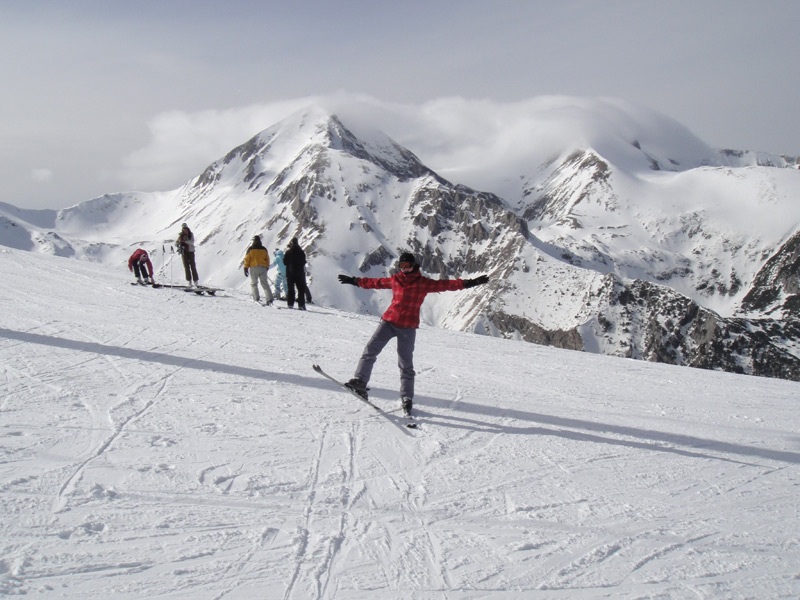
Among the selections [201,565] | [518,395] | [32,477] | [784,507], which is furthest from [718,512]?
[32,477]

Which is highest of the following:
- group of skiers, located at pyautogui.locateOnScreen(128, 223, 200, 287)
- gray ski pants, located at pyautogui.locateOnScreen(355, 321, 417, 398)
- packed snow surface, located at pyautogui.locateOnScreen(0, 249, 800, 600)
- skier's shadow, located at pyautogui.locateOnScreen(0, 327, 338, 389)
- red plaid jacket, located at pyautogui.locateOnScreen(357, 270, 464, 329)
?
group of skiers, located at pyautogui.locateOnScreen(128, 223, 200, 287)

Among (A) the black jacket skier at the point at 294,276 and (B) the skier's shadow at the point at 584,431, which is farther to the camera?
(A) the black jacket skier at the point at 294,276

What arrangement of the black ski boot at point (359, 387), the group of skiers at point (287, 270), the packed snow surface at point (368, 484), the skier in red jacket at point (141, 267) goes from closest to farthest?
the packed snow surface at point (368, 484) < the black ski boot at point (359, 387) < the group of skiers at point (287, 270) < the skier in red jacket at point (141, 267)

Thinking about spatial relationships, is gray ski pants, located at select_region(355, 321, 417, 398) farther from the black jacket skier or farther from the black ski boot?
the black jacket skier

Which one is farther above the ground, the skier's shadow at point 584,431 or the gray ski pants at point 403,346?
the gray ski pants at point 403,346

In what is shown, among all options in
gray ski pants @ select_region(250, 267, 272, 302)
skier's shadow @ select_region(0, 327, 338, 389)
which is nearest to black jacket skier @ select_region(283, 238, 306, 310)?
gray ski pants @ select_region(250, 267, 272, 302)

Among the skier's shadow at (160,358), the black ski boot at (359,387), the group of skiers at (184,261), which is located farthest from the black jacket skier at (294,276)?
the black ski boot at (359,387)

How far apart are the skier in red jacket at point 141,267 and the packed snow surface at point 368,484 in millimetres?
9013

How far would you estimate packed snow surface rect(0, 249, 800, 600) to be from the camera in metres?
3.48

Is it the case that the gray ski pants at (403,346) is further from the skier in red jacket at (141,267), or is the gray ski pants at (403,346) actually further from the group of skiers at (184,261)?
the skier in red jacket at (141,267)

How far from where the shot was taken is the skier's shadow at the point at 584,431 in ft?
20.4

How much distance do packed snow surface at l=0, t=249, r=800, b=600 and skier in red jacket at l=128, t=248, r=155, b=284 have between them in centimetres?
901

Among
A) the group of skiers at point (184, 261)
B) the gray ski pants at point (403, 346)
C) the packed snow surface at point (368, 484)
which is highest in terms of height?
the group of skiers at point (184, 261)

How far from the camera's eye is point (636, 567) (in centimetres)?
375
